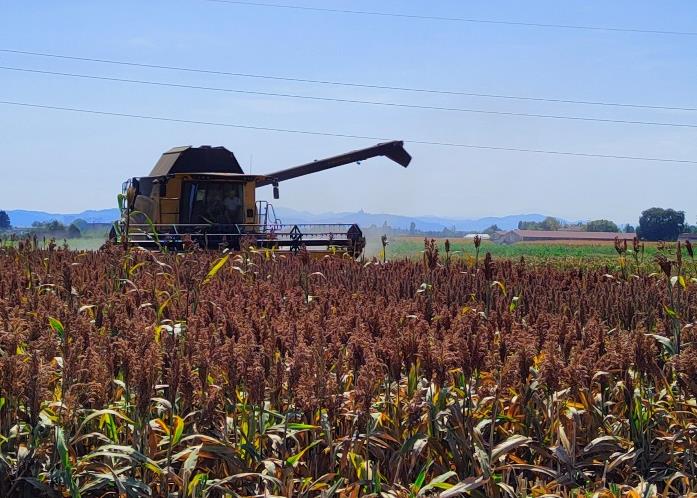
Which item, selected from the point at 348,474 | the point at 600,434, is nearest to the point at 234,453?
the point at 348,474

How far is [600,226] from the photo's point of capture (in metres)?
170

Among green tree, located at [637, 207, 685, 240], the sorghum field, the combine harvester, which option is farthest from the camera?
green tree, located at [637, 207, 685, 240]

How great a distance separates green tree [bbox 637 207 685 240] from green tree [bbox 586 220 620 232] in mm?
14339

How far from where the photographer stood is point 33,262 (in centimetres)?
1139

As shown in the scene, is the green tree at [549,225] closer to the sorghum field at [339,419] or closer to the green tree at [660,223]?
the green tree at [660,223]

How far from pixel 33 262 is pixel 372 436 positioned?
8539 millimetres

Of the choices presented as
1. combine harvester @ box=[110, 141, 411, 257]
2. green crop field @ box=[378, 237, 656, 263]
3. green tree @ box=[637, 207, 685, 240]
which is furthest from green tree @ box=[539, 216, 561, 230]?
combine harvester @ box=[110, 141, 411, 257]

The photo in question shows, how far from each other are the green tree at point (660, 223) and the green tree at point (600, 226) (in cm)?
1434

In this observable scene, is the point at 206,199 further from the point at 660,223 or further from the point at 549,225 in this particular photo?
the point at 549,225

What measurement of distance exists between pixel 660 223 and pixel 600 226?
3225 centimetres

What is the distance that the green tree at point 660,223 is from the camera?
13225 cm

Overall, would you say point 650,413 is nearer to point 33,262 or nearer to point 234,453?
point 234,453

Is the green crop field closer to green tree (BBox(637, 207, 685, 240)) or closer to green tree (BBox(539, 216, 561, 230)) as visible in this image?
green tree (BBox(637, 207, 685, 240))

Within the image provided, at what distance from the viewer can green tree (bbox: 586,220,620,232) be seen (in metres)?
162
